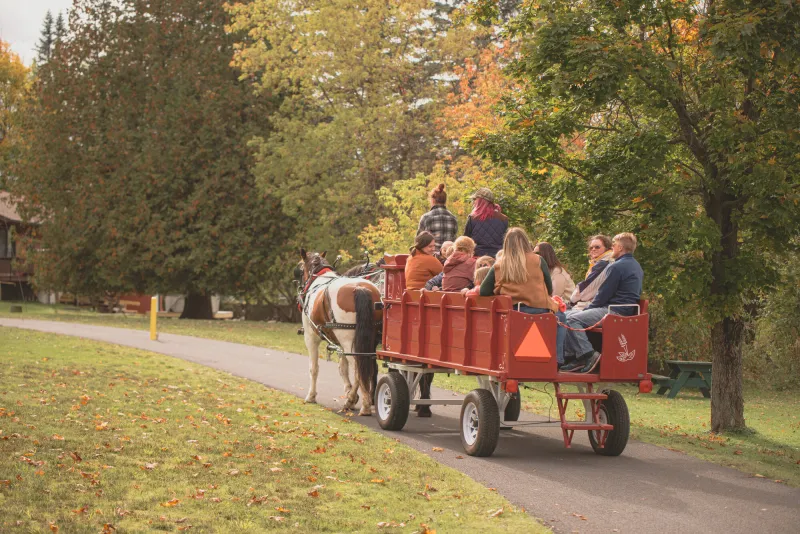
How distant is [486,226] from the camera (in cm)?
1322

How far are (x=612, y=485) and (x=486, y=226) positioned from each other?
453cm

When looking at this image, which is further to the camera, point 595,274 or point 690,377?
point 690,377

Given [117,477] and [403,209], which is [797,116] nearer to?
[117,477]

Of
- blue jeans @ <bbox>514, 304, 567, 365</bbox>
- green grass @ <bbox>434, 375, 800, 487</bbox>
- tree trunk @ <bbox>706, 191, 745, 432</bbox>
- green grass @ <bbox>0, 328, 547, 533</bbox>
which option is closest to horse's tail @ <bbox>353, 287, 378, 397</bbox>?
green grass @ <bbox>0, 328, 547, 533</bbox>

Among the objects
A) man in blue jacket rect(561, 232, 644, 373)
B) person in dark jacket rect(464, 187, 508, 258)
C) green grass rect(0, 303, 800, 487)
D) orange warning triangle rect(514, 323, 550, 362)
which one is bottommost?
green grass rect(0, 303, 800, 487)

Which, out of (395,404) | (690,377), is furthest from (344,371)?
(690,377)

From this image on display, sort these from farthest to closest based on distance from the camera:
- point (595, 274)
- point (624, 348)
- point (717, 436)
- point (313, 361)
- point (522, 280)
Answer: point (313, 361) < point (717, 436) < point (595, 274) < point (624, 348) < point (522, 280)

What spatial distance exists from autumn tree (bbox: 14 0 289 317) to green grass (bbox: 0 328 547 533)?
91.2 ft

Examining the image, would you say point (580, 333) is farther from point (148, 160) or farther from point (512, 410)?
point (148, 160)

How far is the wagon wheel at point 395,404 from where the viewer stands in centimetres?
1277

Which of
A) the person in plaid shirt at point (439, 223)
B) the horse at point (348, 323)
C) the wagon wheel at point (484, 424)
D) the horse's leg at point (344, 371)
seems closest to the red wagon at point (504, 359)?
the wagon wheel at point (484, 424)

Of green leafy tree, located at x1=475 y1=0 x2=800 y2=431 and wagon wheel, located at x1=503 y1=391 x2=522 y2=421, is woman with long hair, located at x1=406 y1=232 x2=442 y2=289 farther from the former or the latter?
wagon wheel, located at x1=503 y1=391 x2=522 y2=421

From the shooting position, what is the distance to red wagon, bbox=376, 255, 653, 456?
412 inches

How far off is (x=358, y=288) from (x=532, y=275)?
387 cm
